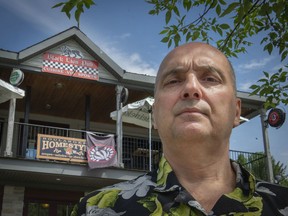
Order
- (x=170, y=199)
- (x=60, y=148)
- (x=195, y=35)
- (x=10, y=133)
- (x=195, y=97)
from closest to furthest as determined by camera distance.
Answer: (x=170, y=199)
(x=195, y=97)
(x=195, y=35)
(x=10, y=133)
(x=60, y=148)

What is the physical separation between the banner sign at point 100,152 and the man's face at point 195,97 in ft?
37.5

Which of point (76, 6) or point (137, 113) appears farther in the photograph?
point (137, 113)

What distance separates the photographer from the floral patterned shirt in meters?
1.40

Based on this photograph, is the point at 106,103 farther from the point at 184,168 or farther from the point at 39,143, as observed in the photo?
the point at 184,168

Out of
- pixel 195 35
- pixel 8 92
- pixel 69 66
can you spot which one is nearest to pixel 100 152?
pixel 69 66

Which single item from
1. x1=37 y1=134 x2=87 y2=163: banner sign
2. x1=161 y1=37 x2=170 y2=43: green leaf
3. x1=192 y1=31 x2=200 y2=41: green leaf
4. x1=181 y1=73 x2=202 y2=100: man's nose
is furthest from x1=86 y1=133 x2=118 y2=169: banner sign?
x1=181 y1=73 x2=202 y2=100: man's nose

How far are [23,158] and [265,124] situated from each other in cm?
994

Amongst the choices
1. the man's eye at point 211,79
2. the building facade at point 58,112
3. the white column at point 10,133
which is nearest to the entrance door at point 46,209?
the building facade at point 58,112

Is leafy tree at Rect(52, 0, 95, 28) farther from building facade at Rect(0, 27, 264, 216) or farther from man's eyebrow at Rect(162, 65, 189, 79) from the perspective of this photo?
building facade at Rect(0, 27, 264, 216)

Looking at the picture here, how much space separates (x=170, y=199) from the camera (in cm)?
145

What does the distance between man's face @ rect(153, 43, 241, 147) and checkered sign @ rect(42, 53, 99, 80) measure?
1225 cm

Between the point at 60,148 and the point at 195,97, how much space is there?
11.7 meters

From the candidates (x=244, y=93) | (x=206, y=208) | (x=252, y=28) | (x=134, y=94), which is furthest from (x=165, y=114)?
(x=244, y=93)

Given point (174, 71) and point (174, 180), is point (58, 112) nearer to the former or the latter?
point (174, 71)
